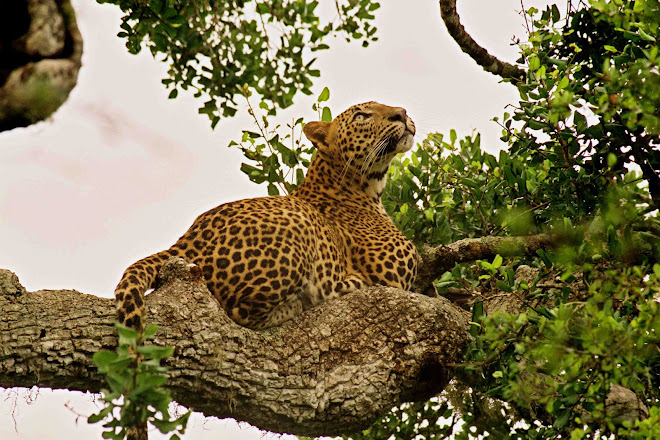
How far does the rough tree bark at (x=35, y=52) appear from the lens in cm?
203

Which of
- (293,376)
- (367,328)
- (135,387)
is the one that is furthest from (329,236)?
(135,387)

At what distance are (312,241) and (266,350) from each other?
1.21m

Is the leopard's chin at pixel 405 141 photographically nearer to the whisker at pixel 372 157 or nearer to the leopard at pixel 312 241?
the leopard at pixel 312 241

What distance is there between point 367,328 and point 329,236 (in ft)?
4.25

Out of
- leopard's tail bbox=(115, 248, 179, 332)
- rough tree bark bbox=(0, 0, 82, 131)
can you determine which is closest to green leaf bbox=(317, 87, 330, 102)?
leopard's tail bbox=(115, 248, 179, 332)

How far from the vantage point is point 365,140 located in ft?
27.1

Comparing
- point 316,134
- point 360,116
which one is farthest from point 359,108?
point 316,134

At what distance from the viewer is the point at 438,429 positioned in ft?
27.1

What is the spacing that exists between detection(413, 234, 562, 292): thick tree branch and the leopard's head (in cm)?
129

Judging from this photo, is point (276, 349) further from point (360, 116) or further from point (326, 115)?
point (326, 115)

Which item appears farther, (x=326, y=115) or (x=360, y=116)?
(x=326, y=115)

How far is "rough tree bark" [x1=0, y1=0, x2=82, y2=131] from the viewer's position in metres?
2.03

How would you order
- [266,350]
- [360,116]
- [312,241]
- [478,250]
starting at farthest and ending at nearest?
[360,116]
[312,241]
[478,250]
[266,350]

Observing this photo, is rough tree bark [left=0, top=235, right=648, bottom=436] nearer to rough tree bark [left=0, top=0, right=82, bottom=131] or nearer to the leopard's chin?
the leopard's chin
